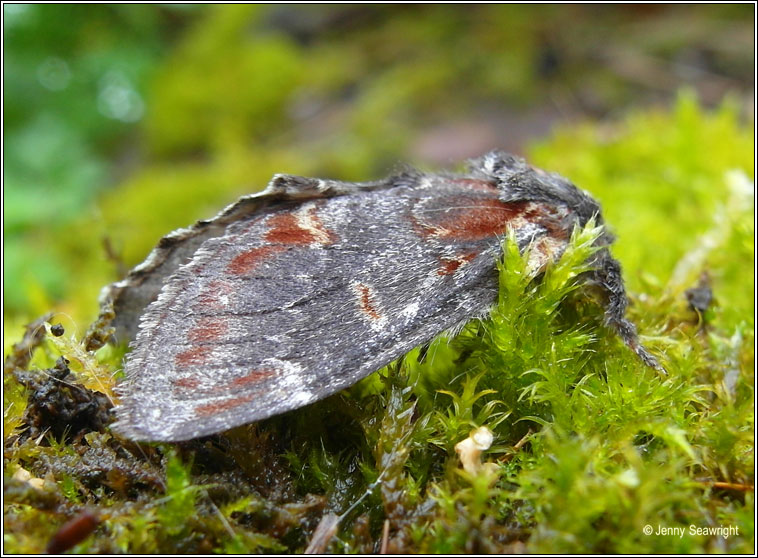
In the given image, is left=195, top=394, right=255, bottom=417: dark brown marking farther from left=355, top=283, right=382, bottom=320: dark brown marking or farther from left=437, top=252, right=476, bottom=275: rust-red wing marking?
left=437, top=252, right=476, bottom=275: rust-red wing marking

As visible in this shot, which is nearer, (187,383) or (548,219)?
(187,383)

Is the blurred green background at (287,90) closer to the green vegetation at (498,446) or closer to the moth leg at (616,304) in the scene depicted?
the green vegetation at (498,446)

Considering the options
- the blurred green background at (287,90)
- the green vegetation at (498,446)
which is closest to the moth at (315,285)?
the green vegetation at (498,446)

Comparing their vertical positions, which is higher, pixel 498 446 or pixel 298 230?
pixel 298 230

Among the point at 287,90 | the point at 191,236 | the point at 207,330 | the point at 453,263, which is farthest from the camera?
the point at 287,90

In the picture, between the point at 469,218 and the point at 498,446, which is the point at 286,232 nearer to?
the point at 469,218

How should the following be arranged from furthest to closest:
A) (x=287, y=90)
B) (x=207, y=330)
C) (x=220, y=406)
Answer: (x=287, y=90) < (x=207, y=330) < (x=220, y=406)

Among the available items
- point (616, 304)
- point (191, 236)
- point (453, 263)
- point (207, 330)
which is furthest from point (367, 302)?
point (616, 304)
